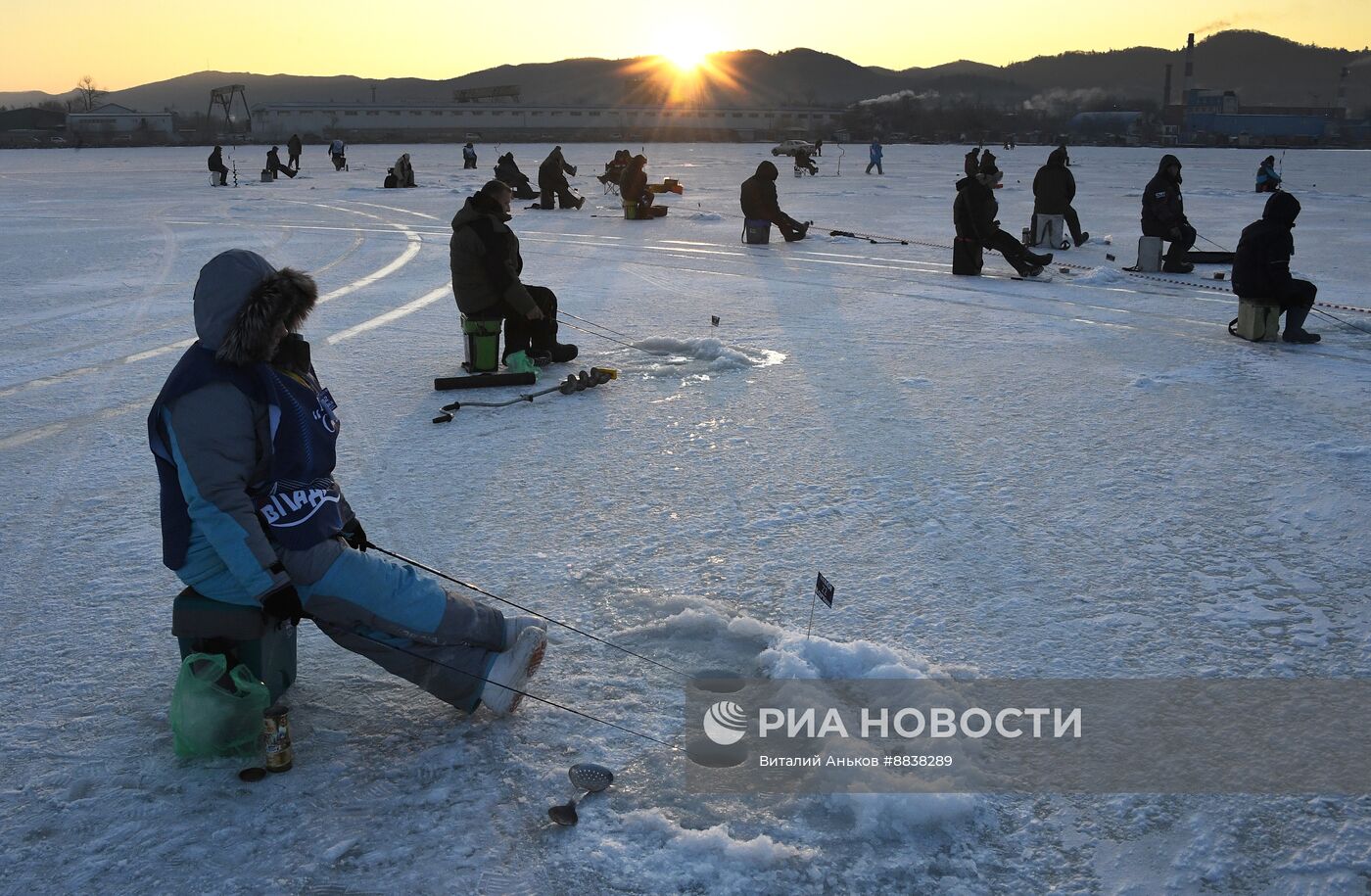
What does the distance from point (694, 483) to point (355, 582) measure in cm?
267

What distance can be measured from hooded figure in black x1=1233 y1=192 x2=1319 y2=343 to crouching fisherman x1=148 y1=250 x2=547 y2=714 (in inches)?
310

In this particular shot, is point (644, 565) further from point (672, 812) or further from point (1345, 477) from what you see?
point (1345, 477)

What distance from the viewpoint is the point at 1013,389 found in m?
7.58

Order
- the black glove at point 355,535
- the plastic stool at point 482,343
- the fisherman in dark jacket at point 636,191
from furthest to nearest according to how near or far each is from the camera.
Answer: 1. the fisherman in dark jacket at point 636,191
2. the plastic stool at point 482,343
3. the black glove at point 355,535

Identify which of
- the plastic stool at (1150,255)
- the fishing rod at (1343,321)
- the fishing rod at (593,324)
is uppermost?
the plastic stool at (1150,255)

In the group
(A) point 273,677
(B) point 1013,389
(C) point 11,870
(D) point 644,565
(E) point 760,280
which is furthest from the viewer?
(E) point 760,280

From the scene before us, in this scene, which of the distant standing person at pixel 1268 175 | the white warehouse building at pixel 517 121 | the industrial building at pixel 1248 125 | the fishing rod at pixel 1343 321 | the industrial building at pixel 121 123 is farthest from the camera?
the white warehouse building at pixel 517 121

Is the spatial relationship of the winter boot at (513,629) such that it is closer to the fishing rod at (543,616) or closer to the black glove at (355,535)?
the fishing rod at (543,616)

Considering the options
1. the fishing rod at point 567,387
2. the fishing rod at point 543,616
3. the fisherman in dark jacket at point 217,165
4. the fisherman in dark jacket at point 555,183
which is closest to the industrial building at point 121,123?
the fisherman in dark jacket at point 217,165

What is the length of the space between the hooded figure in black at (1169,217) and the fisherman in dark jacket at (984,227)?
1.45m

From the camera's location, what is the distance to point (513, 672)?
3375 mm

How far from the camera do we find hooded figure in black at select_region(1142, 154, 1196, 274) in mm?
13047

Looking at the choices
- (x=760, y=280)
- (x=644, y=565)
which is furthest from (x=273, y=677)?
(x=760, y=280)

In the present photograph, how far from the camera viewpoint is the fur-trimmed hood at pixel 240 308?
293cm
